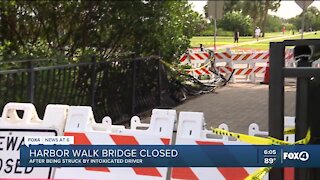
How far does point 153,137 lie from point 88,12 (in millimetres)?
6881

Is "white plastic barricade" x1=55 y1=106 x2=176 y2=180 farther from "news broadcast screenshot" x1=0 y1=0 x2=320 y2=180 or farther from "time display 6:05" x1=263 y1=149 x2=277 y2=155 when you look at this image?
"time display 6:05" x1=263 y1=149 x2=277 y2=155

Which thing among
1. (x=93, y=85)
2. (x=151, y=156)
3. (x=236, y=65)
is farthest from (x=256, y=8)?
(x=236, y=65)

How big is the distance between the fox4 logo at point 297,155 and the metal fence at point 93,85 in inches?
188

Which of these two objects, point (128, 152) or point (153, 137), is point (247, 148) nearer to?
point (128, 152)

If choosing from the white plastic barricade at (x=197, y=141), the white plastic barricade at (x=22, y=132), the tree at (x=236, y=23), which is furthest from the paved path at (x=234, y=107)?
the tree at (x=236, y=23)

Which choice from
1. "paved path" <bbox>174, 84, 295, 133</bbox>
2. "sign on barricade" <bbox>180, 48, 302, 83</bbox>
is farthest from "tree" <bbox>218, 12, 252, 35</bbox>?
"sign on barricade" <bbox>180, 48, 302, 83</bbox>

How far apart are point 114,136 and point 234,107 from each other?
7.64m

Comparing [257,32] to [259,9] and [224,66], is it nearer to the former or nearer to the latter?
[259,9]

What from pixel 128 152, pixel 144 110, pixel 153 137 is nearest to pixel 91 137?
pixel 153 137

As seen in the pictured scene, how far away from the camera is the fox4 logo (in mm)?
2479

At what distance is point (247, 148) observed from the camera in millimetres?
2625

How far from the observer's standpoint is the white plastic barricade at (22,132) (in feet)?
13.6

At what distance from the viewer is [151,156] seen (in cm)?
269

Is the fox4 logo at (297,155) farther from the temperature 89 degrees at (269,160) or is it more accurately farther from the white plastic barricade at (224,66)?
the white plastic barricade at (224,66)
